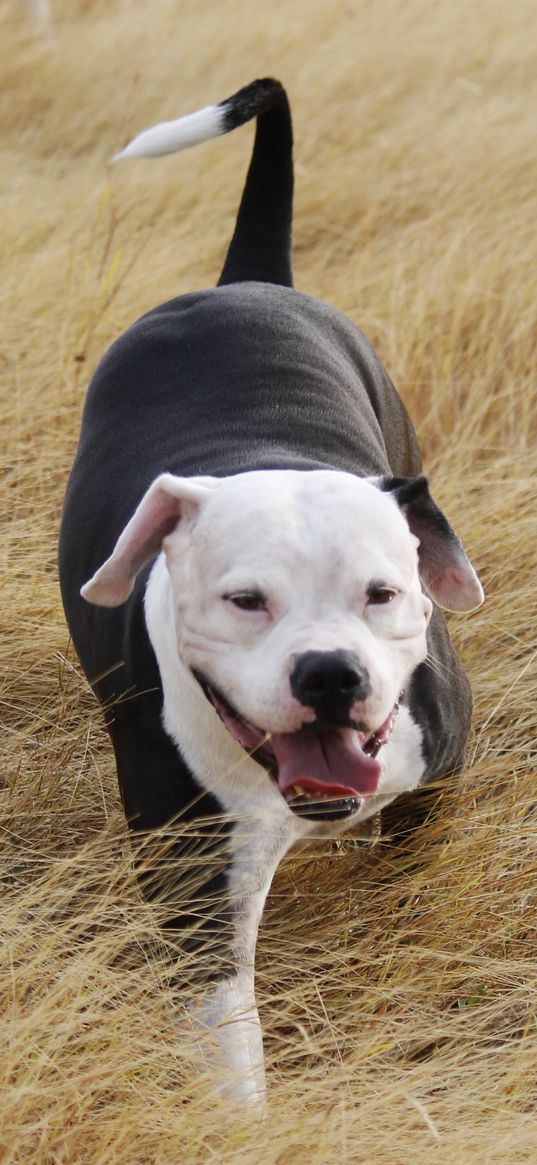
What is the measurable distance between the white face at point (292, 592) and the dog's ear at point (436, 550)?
8 centimetres

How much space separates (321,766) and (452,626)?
1.25 m

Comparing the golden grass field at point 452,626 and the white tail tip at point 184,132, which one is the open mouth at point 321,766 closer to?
the golden grass field at point 452,626

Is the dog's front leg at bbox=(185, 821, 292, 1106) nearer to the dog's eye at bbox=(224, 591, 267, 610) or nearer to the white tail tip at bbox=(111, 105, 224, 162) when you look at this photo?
the dog's eye at bbox=(224, 591, 267, 610)

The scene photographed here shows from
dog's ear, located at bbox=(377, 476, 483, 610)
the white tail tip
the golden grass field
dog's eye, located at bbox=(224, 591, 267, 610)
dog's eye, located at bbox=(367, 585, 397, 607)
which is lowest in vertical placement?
the golden grass field

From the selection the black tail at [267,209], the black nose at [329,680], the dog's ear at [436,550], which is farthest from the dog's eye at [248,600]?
the black tail at [267,209]

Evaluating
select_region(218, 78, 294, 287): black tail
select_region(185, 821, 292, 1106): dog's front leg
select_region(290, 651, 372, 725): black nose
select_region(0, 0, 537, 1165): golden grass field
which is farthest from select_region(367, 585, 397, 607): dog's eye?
select_region(218, 78, 294, 287): black tail

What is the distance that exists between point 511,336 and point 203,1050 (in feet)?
8.51

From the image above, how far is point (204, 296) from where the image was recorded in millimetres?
2877

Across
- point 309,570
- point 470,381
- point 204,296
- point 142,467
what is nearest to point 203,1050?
point 309,570

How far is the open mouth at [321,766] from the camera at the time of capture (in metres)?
1.87

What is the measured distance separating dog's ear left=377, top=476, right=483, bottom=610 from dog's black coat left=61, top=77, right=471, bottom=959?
10 cm

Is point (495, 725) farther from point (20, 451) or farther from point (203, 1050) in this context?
point (20, 451)

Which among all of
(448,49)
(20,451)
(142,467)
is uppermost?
(142,467)

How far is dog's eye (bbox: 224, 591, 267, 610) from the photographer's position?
72.4 inches
